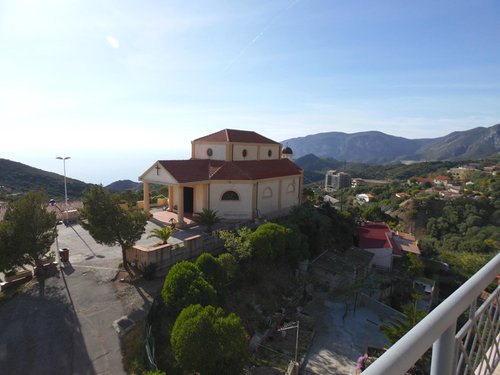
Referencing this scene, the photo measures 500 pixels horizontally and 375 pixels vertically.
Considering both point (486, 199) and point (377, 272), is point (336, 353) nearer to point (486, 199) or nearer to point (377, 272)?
point (377, 272)

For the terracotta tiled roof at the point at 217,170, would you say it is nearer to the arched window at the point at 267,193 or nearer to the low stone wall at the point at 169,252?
the arched window at the point at 267,193

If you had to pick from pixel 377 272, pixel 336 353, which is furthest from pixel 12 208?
pixel 377 272

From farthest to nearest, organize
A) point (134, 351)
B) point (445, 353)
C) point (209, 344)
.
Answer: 1. point (134, 351)
2. point (209, 344)
3. point (445, 353)

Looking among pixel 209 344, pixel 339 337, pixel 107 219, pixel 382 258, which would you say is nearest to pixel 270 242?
pixel 339 337

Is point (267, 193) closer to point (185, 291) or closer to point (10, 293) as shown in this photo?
point (185, 291)

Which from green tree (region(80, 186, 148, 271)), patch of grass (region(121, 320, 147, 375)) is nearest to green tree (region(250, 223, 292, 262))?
green tree (region(80, 186, 148, 271))

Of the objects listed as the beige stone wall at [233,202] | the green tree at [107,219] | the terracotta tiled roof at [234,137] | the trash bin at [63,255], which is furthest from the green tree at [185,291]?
the terracotta tiled roof at [234,137]
